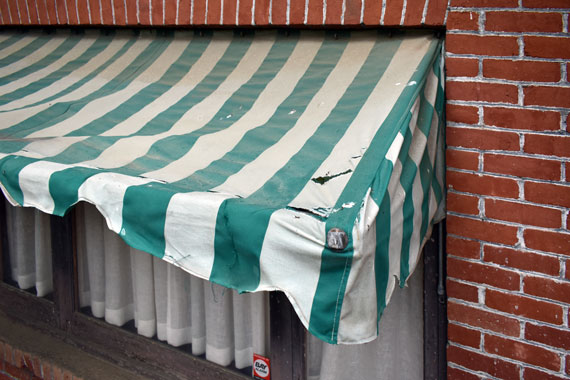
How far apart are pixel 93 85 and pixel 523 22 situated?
2468 mm

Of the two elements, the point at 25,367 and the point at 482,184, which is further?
the point at 25,367

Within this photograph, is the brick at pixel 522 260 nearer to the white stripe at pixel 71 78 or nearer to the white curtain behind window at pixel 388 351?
the white curtain behind window at pixel 388 351

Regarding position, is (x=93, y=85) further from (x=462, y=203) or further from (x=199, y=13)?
(x=462, y=203)

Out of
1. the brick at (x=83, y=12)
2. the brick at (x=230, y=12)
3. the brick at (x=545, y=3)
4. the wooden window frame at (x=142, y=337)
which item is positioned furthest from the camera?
the brick at (x=83, y=12)

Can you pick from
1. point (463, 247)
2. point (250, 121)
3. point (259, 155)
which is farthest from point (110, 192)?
point (463, 247)

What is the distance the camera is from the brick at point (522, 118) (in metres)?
2.56

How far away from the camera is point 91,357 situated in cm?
407

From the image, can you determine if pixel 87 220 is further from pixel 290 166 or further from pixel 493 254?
pixel 493 254

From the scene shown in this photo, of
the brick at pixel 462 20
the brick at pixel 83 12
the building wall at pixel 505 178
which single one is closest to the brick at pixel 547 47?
the building wall at pixel 505 178

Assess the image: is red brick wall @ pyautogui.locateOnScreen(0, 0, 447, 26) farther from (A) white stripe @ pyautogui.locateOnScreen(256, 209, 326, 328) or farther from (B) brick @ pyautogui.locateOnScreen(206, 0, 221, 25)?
(A) white stripe @ pyautogui.locateOnScreen(256, 209, 326, 328)

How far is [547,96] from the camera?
2551mm

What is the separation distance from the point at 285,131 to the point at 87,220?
1.88 metres

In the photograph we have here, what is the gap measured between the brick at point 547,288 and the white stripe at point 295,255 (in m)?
1.23

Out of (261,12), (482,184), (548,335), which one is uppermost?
(261,12)
